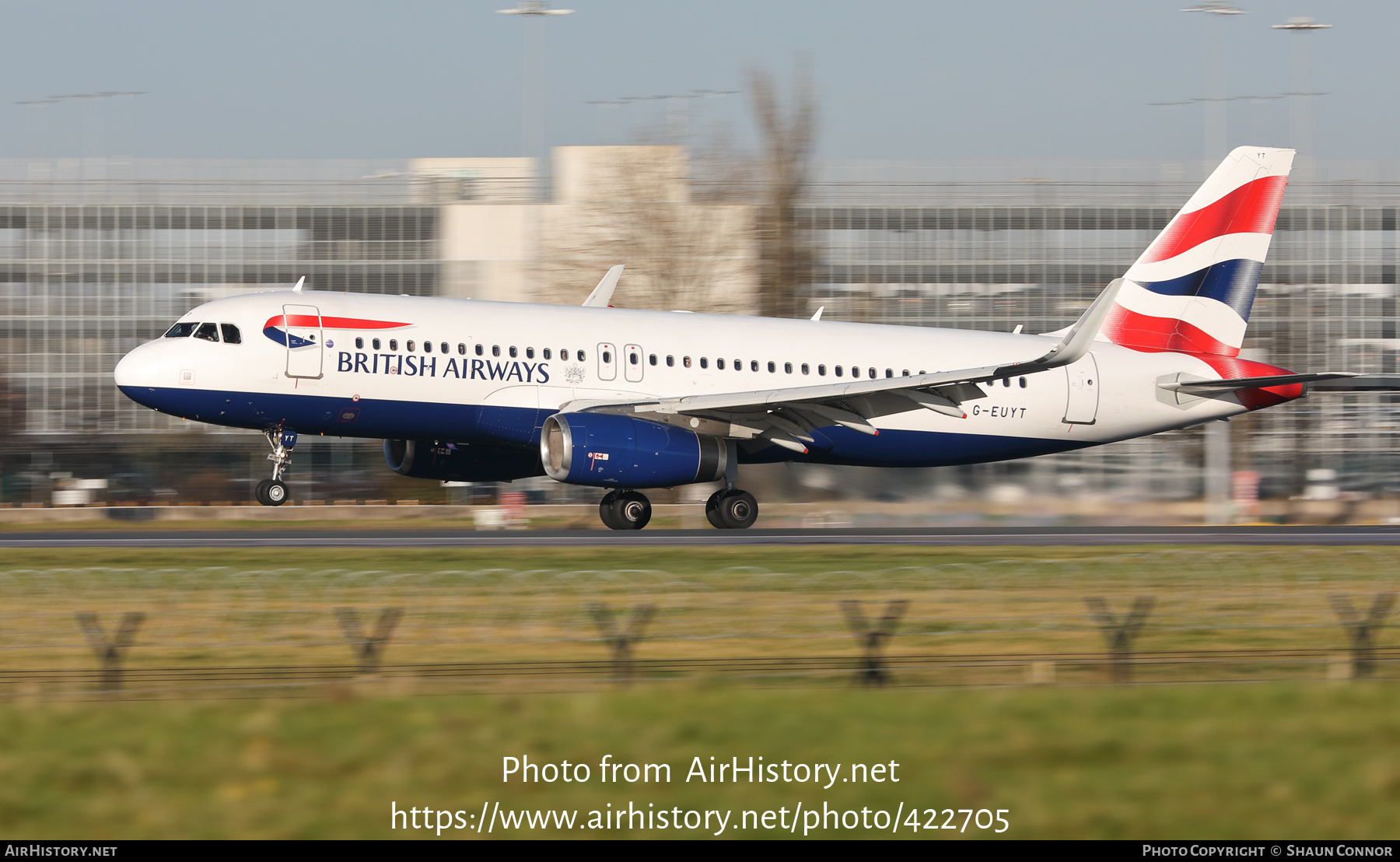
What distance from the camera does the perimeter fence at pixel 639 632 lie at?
12242mm

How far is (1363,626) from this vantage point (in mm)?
13516

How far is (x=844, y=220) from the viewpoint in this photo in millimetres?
81938

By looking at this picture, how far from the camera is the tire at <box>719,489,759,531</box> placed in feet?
96.7

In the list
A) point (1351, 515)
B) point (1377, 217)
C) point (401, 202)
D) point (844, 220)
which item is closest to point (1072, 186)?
point (844, 220)

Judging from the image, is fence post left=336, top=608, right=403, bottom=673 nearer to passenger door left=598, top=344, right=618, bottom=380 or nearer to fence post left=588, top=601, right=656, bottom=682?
fence post left=588, top=601, right=656, bottom=682

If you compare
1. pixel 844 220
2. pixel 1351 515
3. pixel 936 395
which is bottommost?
pixel 1351 515

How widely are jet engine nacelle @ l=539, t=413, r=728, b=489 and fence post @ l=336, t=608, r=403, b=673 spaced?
12.1 meters

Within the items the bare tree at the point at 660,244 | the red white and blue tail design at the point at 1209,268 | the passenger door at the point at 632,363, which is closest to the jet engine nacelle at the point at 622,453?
the passenger door at the point at 632,363

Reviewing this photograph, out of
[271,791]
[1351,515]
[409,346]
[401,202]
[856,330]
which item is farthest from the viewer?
[401,202]

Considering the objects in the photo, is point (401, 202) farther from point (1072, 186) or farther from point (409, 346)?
point (409, 346)

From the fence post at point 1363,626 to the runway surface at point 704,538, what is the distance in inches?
420

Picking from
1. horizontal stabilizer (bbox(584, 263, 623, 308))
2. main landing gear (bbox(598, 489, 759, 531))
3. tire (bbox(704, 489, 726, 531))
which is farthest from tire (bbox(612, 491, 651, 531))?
horizontal stabilizer (bbox(584, 263, 623, 308))

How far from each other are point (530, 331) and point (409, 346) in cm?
233
